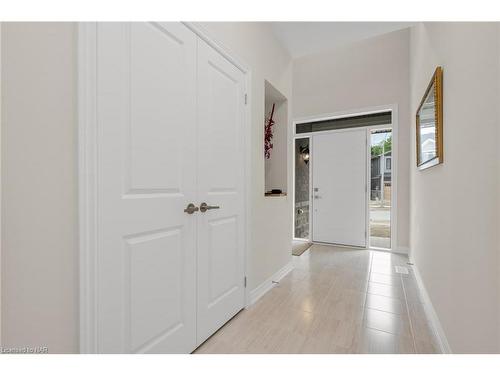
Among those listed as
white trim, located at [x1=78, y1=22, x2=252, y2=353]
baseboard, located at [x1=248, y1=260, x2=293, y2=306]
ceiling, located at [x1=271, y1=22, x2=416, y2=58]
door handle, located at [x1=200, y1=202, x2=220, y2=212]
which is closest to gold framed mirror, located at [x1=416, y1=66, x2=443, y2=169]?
ceiling, located at [x1=271, y1=22, x2=416, y2=58]

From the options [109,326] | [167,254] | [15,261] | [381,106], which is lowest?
[109,326]

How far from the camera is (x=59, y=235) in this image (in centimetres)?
92

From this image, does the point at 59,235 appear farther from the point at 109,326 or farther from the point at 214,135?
the point at 214,135

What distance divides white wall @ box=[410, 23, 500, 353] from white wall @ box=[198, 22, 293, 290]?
1.38 meters

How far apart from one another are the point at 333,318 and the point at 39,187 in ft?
6.58

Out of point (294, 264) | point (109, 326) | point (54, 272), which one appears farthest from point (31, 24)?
point (294, 264)

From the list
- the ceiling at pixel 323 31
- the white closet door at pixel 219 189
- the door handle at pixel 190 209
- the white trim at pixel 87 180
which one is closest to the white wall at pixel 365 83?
the ceiling at pixel 323 31

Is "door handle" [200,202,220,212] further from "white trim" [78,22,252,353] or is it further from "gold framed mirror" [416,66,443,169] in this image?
"gold framed mirror" [416,66,443,169]

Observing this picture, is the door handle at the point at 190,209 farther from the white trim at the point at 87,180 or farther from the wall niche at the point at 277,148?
the wall niche at the point at 277,148

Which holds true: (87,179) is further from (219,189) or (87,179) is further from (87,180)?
(219,189)

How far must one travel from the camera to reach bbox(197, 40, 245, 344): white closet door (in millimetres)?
1608

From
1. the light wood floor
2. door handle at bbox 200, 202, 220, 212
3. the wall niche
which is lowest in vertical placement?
the light wood floor

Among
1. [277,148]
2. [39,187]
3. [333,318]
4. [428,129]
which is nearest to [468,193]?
[428,129]

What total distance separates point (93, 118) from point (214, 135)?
0.83 m
